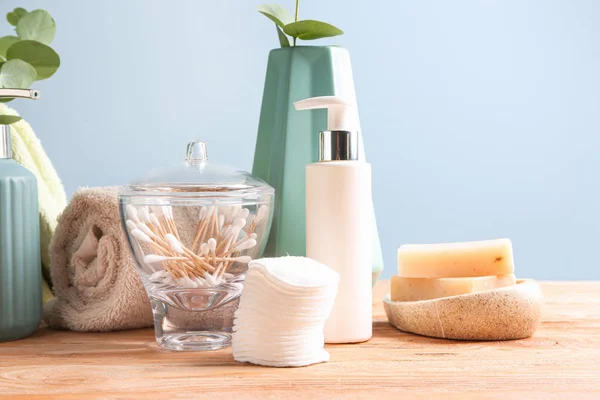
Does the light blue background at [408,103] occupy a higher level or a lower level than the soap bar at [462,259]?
higher

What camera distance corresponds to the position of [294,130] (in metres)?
0.55

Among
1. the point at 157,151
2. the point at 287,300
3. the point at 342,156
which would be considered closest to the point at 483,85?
the point at 157,151

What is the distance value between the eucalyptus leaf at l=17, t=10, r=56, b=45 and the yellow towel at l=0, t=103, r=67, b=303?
2.7 inches

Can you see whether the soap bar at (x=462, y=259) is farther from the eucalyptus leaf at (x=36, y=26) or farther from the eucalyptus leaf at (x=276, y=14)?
the eucalyptus leaf at (x=36, y=26)

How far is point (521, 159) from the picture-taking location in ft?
3.68

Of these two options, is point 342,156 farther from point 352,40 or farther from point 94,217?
point 352,40

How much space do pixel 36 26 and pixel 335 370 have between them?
0.42 metres

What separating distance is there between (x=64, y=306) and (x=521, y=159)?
0.82m

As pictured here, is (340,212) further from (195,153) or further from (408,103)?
(408,103)

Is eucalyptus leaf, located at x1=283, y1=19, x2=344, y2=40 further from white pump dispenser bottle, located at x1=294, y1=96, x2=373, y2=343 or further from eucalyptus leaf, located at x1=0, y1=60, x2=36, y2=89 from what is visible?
eucalyptus leaf, located at x1=0, y1=60, x2=36, y2=89

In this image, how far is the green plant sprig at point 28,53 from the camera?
22.1 inches

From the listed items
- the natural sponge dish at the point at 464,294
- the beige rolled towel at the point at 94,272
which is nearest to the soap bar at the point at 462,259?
the natural sponge dish at the point at 464,294

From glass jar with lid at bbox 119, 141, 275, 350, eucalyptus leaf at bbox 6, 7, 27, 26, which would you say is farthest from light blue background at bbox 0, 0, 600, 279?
glass jar with lid at bbox 119, 141, 275, 350

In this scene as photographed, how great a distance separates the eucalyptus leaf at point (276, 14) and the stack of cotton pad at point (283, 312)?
0.78 feet
